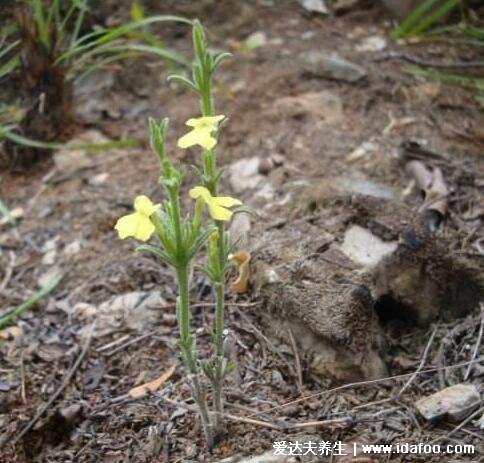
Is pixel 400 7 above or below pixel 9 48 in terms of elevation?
below

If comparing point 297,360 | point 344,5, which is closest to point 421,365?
point 297,360

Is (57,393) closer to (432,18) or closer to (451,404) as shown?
(451,404)

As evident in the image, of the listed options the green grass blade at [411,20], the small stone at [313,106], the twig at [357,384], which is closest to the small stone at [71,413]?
the twig at [357,384]

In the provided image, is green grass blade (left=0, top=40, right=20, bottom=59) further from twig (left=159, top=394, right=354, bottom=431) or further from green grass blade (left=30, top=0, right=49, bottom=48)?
twig (left=159, top=394, right=354, bottom=431)

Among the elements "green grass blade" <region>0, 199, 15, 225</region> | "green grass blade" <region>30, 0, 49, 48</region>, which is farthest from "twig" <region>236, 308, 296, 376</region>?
"green grass blade" <region>30, 0, 49, 48</region>

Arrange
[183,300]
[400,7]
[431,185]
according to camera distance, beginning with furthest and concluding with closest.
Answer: [400,7]
[431,185]
[183,300]

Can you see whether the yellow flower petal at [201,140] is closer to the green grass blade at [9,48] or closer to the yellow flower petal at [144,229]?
the yellow flower petal at [144,229]

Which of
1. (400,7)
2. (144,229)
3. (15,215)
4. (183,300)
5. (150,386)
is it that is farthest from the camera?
(400,7)
